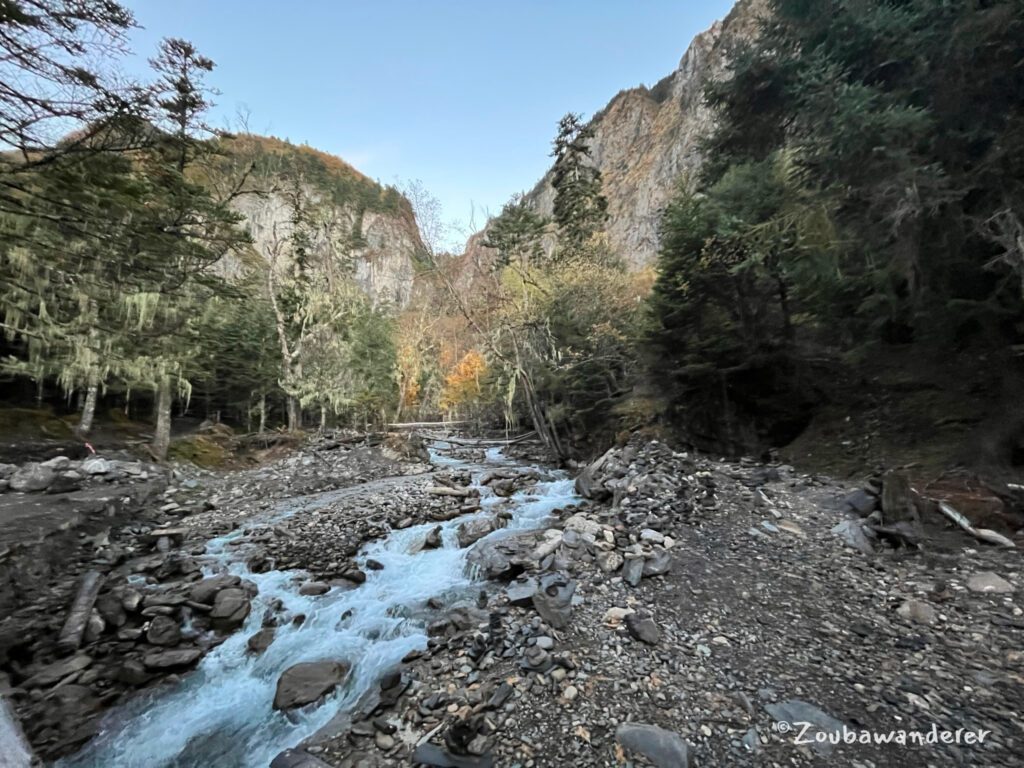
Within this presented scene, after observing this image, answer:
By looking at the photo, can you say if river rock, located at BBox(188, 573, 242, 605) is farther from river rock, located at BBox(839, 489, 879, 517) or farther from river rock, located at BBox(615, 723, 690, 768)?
river rock, located at BBox(839, 489, 879, 517)

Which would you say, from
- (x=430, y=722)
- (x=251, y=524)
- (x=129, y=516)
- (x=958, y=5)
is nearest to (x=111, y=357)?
(x=129, y=516)

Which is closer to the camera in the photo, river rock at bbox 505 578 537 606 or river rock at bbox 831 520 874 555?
river rock at bbox 505 578 537 606

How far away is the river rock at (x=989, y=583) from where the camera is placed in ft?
13.7

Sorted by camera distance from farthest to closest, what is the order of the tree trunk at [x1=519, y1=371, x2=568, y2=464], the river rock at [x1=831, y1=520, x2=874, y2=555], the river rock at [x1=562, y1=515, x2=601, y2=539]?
the tree trunk at [x1=519, y1=371, x2=568, y2=464], the river rock at [x1=562, y1=515, x2=601, y2=539], the river rock at [x1=831, y1=520, x2=874, y2=555]

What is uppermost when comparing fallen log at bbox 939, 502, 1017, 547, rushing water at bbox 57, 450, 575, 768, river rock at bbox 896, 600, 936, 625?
fallen log at bbox 939, 502, 1017, 547

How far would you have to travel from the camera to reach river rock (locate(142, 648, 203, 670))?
457 cm

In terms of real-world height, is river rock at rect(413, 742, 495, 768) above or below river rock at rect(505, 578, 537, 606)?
below

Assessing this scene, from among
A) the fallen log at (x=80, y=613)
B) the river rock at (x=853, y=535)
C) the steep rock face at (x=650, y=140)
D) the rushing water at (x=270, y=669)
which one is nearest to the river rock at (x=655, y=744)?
the rushing water at (x=270, y=669)

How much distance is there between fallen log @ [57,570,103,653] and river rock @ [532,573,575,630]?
5315 mm

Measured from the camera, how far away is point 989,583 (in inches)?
168

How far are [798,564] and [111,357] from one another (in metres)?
13.2

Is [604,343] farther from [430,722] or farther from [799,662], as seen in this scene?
[430,722]

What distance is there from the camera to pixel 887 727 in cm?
297

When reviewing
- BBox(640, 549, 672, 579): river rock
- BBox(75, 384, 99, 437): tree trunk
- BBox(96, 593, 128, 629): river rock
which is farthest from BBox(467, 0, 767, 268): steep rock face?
BBox(96, 593, 128, 629): river rock
